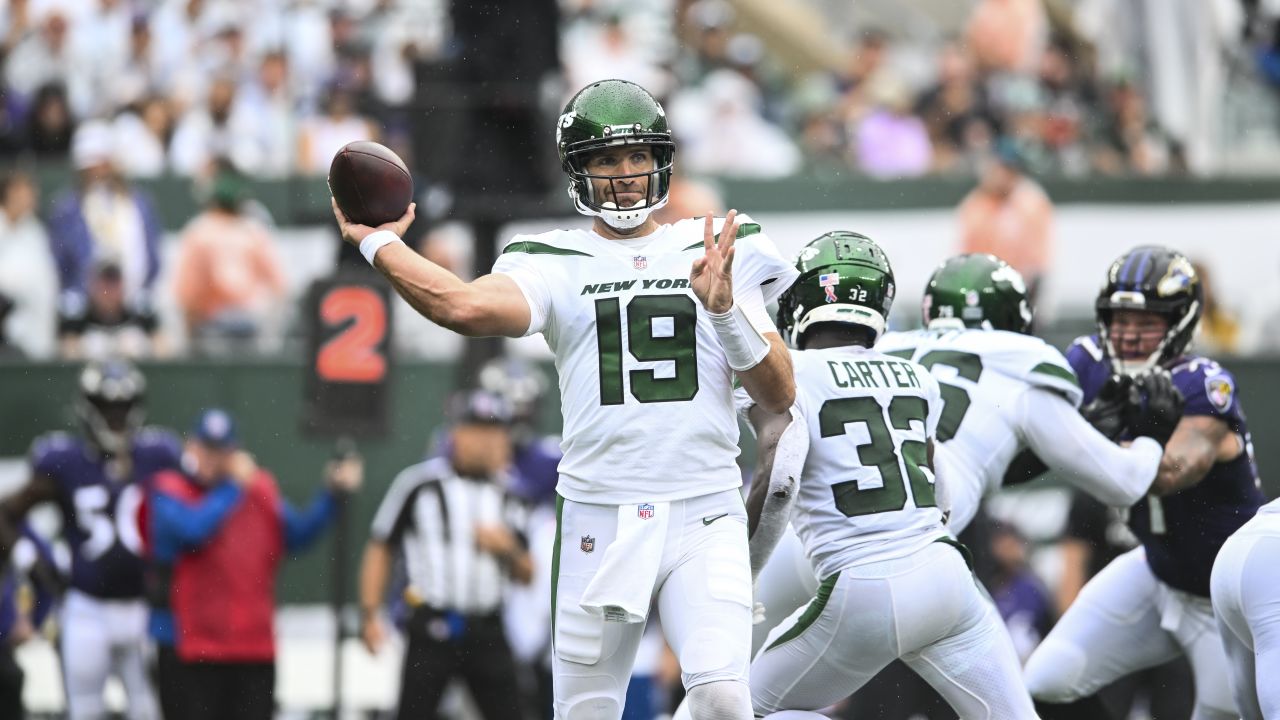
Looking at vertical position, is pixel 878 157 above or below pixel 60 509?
above

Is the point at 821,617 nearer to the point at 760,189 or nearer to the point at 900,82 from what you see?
the point at 760,189

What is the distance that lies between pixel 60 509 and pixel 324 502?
4.52 feet

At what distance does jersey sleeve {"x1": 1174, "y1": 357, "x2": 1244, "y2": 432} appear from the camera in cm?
675

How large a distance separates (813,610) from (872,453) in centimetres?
52

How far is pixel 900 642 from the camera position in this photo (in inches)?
229

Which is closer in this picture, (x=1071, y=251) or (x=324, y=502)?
(x=324, y=502)

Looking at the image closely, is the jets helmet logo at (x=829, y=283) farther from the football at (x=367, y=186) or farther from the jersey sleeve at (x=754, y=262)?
the football at (x=367, y=186)

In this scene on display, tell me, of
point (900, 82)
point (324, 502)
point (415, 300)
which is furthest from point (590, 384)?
point (900, 82)

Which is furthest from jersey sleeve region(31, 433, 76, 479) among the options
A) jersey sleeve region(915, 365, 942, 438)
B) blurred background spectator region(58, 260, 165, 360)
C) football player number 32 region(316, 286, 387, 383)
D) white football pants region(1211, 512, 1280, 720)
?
white football pants region(1211, 512, 1280, 720)

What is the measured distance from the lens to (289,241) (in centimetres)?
1280

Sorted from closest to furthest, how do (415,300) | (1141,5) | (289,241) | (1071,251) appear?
1. (415,300)
2. (289,241)
3. (1071,251)
4. (1141,5)

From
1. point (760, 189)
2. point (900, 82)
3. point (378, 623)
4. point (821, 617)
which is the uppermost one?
point (900, 82)

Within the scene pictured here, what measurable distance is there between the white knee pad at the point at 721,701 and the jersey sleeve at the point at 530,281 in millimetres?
1115

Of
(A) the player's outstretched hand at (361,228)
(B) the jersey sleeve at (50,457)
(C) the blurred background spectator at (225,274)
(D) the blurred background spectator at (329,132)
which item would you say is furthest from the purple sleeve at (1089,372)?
(D) the blurred background spectator at (329,132)
